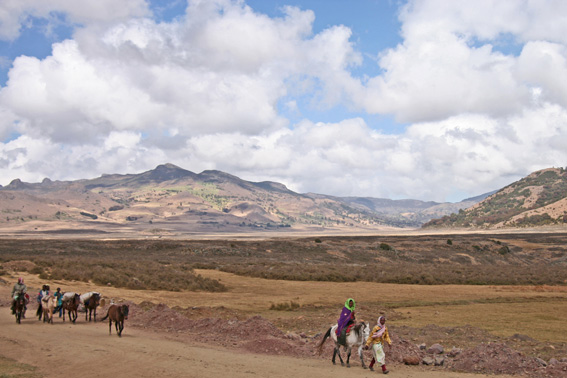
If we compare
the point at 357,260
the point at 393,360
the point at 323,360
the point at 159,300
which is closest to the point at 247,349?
the point at 323,360

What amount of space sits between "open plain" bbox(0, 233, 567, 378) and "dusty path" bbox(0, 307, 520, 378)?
39mm

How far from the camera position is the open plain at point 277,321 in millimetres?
14141

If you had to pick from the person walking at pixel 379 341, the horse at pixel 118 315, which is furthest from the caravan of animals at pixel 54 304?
the person walking at pixel 379 341

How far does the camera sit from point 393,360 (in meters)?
15.5

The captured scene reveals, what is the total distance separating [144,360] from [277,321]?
10.2 m

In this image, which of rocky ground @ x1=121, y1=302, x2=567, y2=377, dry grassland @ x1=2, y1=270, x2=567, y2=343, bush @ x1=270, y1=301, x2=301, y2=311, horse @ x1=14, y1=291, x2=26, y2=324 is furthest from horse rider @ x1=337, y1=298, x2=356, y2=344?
bush @ x1=270, y1=301, x2=301, y2=311

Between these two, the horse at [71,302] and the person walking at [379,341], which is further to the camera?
the horse at [71,302]

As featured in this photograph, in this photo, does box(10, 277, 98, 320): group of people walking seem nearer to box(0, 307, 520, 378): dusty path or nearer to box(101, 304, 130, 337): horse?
box(0, 307, 520, 378): dusty path

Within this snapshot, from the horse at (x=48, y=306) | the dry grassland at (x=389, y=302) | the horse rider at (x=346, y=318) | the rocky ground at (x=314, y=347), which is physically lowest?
the dry grassland at (x=389, y=302)

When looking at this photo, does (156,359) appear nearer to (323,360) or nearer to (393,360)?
(323,360)

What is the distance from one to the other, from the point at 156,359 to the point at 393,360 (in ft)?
25.7

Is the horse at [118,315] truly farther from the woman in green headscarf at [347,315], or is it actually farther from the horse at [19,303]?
the woman in green headscarf at [347,315]

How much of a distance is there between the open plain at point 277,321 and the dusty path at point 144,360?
0.04 meters

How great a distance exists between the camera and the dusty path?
1319cm
